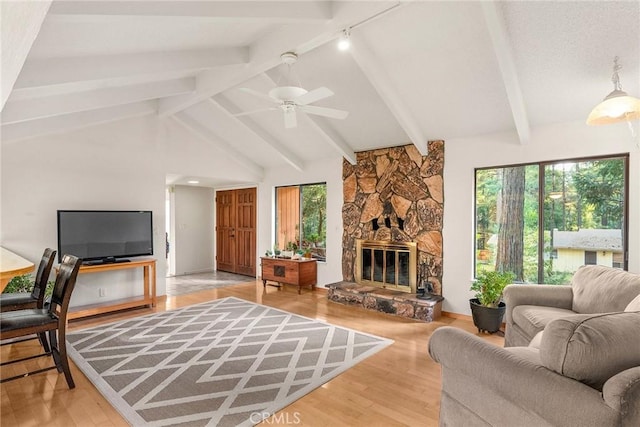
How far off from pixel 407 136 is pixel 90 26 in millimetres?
3734

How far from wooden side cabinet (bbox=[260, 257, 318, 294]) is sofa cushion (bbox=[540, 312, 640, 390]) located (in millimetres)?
4585

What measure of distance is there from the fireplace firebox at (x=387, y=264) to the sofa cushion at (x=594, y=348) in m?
3.48

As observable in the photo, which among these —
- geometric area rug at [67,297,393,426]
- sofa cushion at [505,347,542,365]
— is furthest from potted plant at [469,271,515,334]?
sofa cushion at [505,347,542,365]

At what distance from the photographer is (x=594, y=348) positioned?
1217 mm

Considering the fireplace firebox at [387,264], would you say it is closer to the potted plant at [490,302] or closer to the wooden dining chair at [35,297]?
the potted plant at [490,302]

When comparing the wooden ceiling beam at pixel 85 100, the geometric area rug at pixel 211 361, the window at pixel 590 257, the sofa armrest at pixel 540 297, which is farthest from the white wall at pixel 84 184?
the window at pixel 590 257

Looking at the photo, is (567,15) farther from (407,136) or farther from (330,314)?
(330,314)

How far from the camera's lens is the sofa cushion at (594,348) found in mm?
1220

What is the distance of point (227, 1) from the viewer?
7.75 ft

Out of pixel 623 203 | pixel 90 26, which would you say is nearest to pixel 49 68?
pixel 90 26

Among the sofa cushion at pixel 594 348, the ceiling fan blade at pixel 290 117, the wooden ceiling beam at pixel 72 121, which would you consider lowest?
the sofa cushion at pixel 594 348

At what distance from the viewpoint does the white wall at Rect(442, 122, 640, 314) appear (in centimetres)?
326

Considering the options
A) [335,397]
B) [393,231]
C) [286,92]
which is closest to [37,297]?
[335,397]

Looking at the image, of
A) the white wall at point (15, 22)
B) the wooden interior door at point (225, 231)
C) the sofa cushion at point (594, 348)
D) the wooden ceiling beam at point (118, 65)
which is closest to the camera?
the white wall at point (15, 22)
